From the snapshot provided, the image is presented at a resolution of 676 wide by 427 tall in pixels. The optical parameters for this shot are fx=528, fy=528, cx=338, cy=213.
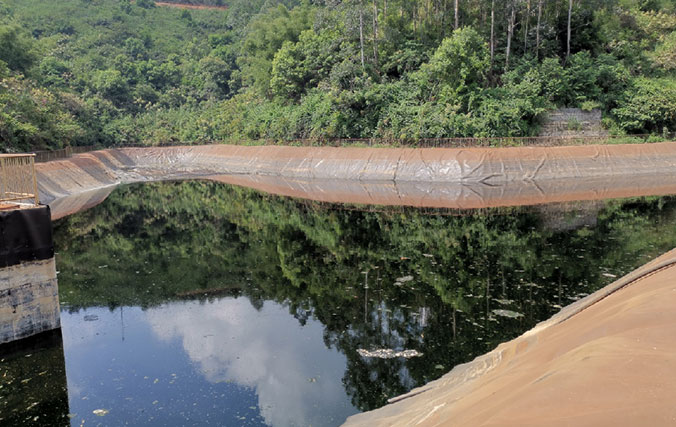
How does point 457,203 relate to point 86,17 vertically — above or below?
below

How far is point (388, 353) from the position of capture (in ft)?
39.6

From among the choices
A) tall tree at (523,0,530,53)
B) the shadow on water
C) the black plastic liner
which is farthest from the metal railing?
tall tree at (523,0,530,53)

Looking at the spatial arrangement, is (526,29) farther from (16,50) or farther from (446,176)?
(16,50)

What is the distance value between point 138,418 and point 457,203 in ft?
79.4

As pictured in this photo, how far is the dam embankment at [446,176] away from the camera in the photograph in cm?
3369

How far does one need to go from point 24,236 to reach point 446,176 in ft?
103

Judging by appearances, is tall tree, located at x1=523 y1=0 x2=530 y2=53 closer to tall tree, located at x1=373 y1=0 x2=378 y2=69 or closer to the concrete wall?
tall tree, located at x1=373 y1=0 x2=378 y2=69

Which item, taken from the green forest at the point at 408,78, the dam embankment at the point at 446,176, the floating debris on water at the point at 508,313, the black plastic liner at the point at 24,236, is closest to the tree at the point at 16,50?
the green forest at the point at 408,78

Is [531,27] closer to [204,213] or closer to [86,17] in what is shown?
[204,213]

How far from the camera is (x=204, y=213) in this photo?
32781mm

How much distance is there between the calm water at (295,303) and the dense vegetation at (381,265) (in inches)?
2.9

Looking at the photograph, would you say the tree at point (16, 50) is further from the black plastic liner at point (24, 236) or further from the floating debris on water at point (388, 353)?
the floating debris on water at point (388, 353)

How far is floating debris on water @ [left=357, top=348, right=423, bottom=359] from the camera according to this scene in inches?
468

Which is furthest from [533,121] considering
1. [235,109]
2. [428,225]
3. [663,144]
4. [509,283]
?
[235,109]
